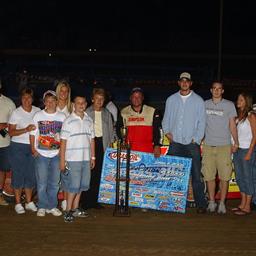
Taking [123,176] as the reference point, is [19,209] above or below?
below

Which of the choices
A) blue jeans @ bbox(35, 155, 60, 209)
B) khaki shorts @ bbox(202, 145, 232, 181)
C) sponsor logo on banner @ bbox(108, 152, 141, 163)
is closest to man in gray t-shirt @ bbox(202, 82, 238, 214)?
khaki shorts @ bbox(202, 145, 232, 181)

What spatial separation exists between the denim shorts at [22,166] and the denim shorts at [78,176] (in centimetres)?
74

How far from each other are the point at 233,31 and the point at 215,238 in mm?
48166

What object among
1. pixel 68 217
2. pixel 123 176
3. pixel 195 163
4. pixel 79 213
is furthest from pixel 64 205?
pixel 195 163

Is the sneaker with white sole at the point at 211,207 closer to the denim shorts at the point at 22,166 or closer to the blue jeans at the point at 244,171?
the blue jeans at the point at 244,171

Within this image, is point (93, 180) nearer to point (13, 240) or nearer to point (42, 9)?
point (13, 240)

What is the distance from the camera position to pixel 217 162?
291 inches

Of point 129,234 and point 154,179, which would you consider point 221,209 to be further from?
point 129,234

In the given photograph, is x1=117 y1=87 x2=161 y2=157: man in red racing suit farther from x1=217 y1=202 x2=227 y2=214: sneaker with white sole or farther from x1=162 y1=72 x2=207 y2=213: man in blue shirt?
x1=217 y1=202 x2=227 y2=214: sneaker with white sole

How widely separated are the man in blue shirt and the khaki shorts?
116mm

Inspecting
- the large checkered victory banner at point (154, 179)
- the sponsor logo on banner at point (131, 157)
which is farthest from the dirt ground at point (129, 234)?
the sponsor logo on banner at point (131, 157)

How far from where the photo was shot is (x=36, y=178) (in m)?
7.00

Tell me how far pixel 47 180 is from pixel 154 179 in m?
1.52

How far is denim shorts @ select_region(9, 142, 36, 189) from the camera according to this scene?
711 cm
